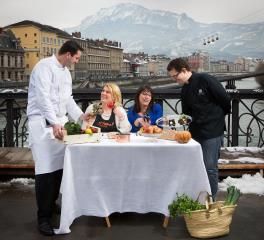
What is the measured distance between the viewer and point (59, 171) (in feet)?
13.6

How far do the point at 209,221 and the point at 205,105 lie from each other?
3.53 ft

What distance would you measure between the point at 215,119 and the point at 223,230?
1.02m

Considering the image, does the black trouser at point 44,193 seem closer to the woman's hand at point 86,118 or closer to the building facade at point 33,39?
the woman's hand at point 86,118

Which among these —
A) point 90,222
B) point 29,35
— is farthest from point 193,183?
point 29,35

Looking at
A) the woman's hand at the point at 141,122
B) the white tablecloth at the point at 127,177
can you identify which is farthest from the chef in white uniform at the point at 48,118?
the woman's hand at the point at 141,122

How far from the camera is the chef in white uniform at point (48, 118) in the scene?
3773mm

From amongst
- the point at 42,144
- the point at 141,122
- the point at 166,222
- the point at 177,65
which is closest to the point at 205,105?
the point at 177,65

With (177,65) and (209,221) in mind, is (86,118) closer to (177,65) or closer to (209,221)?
(177,65)

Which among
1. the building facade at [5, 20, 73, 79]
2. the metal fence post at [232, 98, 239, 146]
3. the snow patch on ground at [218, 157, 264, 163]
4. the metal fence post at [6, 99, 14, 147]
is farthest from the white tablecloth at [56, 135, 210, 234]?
the building facade at [5, 20, 73, 79]

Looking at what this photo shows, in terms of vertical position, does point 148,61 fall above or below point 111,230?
above

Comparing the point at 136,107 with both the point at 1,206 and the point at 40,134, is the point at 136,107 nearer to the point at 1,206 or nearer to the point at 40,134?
the point at 40,134

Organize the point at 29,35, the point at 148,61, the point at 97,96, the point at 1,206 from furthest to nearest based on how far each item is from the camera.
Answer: the point at 148,61 < the point at 29,35 < the point at 97,96 < the point at 1,206

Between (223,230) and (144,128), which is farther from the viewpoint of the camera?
(144,128)

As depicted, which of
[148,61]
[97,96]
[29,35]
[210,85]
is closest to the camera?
[210,85]
